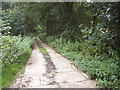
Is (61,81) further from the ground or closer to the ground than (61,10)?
closer to the ground

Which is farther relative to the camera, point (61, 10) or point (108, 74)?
point (61, 10)

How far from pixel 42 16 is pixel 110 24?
1251cm

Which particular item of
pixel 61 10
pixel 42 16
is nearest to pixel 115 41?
pixel 61 10

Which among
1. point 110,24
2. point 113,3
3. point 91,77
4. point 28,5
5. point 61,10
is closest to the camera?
point 113,3

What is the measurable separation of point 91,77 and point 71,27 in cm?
632

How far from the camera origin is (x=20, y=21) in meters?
9.70

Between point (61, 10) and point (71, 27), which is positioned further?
point (61, 10)

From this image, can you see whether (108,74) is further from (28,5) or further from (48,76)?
(28,5)

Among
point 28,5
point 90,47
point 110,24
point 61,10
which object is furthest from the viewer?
point 28,5

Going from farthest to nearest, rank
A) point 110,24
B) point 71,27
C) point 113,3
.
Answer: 1. point 71,27
2. point 110,24
3. point 113,3

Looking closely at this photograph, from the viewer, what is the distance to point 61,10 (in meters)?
9.44

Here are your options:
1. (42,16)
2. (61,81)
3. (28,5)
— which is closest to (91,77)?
(61,81)

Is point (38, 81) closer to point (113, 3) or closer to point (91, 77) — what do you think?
point (91, 77)

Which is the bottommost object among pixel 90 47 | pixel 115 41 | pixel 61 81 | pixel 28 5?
pixel 61 81
